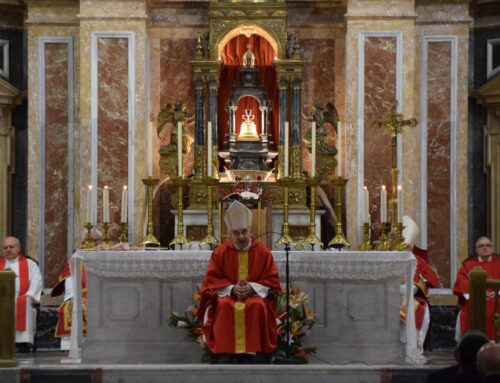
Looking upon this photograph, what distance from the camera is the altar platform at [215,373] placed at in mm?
10938

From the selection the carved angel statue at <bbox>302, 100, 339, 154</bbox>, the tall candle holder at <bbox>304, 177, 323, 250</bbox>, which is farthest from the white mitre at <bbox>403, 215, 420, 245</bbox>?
the carved angel statue at <bbox>302, 100, 339, 154</bbox>

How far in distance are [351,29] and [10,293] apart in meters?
5.65

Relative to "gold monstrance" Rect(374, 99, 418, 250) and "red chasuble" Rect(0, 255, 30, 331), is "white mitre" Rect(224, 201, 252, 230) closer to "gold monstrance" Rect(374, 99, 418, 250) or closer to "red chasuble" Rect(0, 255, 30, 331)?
"gold monstrance" Rect(374, 99, 418, 250)

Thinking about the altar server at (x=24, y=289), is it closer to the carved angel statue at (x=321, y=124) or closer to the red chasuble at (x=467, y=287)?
the carved angel statue at (x=321, y=124)

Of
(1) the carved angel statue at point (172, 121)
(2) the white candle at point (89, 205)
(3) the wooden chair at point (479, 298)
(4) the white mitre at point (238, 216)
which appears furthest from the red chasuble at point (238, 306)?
(1) the carved angel statue at point (172, 121)

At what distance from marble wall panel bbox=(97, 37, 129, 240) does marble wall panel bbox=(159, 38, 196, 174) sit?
2.81ft

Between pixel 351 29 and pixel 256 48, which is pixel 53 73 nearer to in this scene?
pixel 256 48

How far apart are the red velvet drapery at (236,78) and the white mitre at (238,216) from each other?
12.2 feet

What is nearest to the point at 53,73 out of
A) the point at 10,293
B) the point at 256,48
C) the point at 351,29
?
the point at 256,48

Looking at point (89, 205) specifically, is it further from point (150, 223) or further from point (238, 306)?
point (238, 306)

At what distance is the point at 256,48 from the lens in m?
15.7

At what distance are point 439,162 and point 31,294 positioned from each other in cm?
513

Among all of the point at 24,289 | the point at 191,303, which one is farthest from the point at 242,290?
the point at 24,289

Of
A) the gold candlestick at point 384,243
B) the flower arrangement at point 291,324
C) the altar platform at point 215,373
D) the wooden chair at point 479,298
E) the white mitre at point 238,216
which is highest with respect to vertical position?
the white mitre at point 238,216
